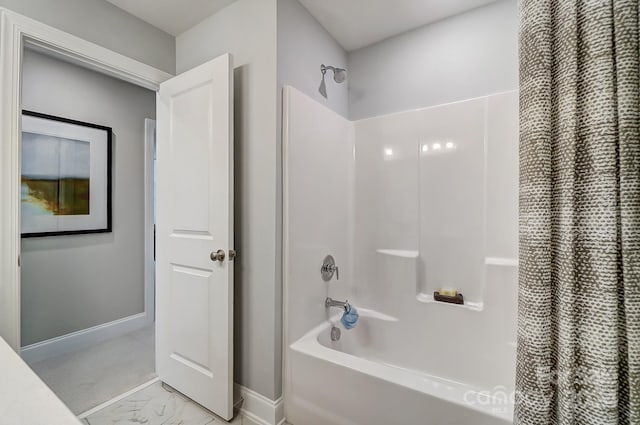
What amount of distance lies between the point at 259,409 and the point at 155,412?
0.64m

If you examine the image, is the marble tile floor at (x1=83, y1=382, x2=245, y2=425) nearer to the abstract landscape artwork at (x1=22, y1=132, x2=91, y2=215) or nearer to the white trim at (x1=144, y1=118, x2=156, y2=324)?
the white trim at (x1=144, y1=118, x2=156, y2=324)

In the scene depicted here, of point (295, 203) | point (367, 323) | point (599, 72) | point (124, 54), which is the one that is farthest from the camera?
point (367, 323)

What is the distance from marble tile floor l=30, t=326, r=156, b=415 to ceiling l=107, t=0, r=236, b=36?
98.6 inches

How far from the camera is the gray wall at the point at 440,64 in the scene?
1715mm

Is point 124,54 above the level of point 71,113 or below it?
above

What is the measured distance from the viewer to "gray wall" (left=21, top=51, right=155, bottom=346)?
7.04ft

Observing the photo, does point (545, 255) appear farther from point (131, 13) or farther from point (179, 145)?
point (131, 13)

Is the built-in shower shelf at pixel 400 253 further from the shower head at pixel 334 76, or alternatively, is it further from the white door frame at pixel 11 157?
the white door frame at pixel 11 157

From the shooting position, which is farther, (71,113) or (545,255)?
(71,113)

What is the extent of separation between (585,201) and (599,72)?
0.28m

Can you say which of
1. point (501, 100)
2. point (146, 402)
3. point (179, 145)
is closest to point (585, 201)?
point (501, 100)

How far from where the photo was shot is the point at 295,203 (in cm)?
161

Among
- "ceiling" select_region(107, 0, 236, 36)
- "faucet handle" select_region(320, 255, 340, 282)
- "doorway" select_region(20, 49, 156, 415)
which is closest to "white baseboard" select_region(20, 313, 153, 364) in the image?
"doorway" select_region(20, 49, 156, 415)

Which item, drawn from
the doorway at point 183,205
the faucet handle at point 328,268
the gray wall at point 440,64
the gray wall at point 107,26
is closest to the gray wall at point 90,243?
the doorway at point 183,205
